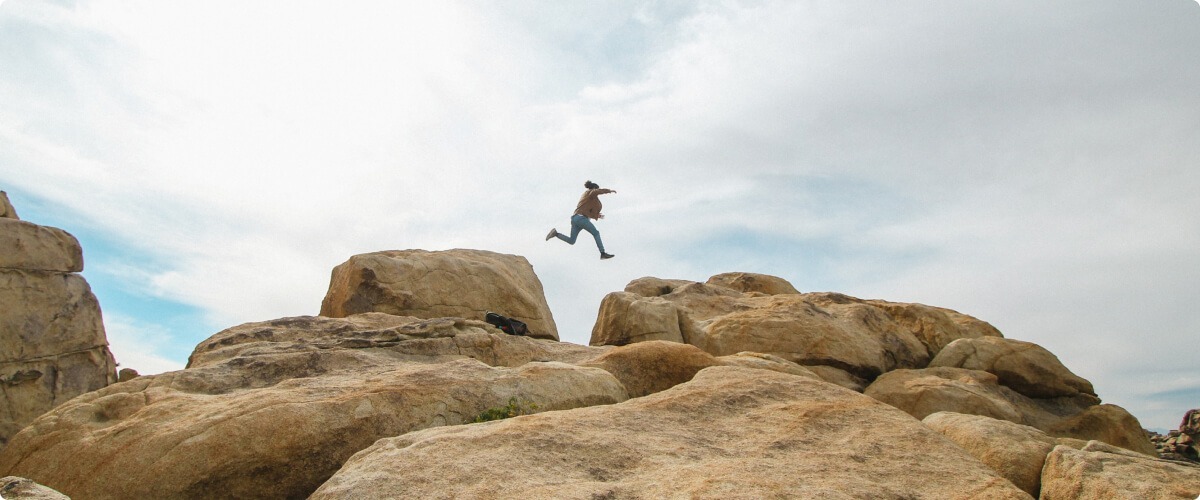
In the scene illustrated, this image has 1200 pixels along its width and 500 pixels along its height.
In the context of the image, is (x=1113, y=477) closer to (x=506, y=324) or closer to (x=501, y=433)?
(x=501, y=433)

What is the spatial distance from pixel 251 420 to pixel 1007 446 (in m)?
7.74

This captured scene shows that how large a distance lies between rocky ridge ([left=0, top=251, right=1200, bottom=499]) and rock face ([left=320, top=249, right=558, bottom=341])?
2.89m

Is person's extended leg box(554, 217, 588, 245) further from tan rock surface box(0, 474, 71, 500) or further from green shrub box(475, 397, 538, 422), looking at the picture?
tan rock surface box(0, 474, 71, 500)

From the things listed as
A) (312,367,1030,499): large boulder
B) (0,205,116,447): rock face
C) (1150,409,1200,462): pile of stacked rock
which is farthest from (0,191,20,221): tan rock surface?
(1150,409,1200,462): pile of stacked rock

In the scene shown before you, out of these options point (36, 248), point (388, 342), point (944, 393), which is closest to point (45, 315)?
point (36, 248)

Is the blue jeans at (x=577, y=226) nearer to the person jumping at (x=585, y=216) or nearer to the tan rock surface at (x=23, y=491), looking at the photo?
the person jumping at (x=585, y=216)

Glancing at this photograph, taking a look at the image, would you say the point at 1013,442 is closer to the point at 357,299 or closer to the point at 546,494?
the point at 546,494

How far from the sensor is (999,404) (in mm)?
15055

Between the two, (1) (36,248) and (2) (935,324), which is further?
(2) (935,324)

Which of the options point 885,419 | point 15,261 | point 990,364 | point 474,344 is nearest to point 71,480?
point 474,344

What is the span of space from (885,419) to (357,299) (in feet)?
37.8

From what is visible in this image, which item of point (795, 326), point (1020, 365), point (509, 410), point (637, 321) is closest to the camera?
point (509, 410)

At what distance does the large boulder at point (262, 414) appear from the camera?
710 centimetres

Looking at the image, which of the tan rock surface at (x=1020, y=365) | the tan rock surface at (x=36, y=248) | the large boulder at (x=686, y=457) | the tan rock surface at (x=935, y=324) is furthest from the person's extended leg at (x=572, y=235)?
the large boulder at (x=686, y=457)
